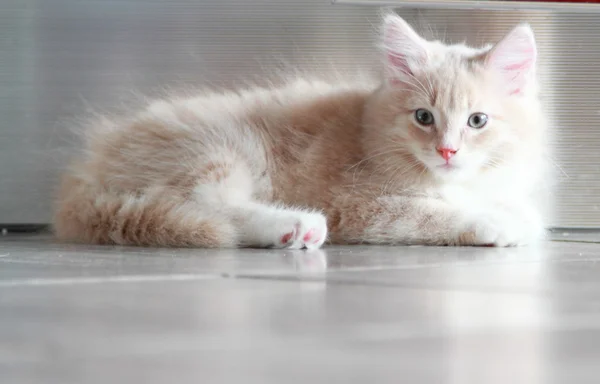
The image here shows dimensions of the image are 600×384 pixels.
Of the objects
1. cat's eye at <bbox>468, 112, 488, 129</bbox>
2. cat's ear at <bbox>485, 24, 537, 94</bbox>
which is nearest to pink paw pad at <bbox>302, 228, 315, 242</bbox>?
cat's eye at <bbox>468, 112, 488, 129</bbox>

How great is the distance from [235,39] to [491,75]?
1084mm

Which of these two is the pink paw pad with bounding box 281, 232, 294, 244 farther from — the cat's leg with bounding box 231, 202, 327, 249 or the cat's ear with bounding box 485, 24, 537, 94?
the cat's ear with bounding box 485, 24, 537, 94

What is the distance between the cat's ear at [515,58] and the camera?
8.12 feet

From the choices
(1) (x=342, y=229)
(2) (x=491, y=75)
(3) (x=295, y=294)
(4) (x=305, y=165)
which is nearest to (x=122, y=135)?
(4) (x=305, y=165)

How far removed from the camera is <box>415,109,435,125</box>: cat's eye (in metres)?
2.46

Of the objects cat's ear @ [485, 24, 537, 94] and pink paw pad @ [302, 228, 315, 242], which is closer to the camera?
pink paw pad @ [302, 228, 315, 242]

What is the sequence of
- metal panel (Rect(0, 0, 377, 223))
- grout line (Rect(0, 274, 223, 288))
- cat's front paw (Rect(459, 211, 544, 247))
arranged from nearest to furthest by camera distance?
1. grout line (Rect(0, 274, 223, 288))
2. cat's front paw (Rect(459, 211, 544, 247))
3. metal panel (Rect(0, 0, 377, 223))

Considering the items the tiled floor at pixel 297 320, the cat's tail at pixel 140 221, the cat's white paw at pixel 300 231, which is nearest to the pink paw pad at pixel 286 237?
the cat's white paw at pixel 300 231

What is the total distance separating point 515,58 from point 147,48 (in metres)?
1.38

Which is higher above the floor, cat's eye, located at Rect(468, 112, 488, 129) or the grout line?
cat's eye, located at Rect(468, 112, 488, 129)

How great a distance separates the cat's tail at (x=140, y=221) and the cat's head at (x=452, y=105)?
0.59 metres

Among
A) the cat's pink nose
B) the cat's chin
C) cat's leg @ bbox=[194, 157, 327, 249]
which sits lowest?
cat's leg @ bbox=[194, 157, 327, 249]

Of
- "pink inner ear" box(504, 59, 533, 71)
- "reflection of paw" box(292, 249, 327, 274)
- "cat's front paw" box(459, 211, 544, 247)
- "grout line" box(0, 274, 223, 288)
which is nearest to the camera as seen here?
"grout line" box(0, 274, 223, 288)

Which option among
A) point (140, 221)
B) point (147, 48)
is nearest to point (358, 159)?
point (140, 221)
